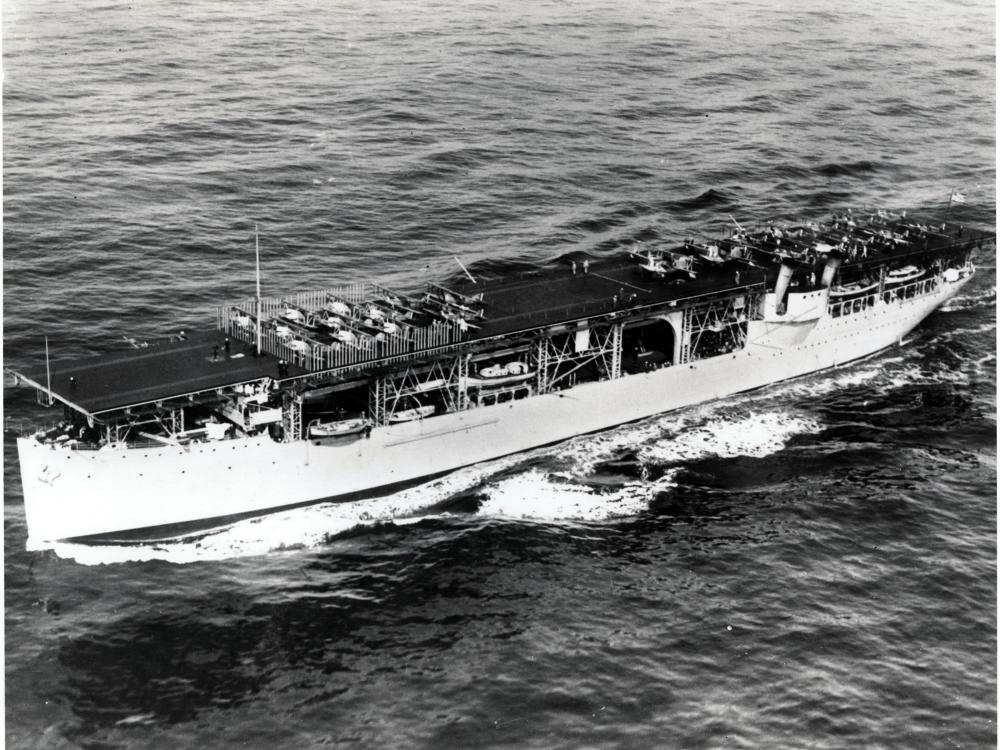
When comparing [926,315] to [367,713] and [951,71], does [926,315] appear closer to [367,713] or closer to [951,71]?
[367,713]

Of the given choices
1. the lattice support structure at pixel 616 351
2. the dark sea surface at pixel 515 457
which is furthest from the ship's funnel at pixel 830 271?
A: the lattice support structure at pixel 616 351

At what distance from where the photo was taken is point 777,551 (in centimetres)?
5122

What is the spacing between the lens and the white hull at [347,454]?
160ft

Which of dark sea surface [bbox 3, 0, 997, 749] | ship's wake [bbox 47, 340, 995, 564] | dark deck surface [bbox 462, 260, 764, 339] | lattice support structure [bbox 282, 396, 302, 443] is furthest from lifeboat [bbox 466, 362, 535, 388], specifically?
lattice support structure [bbox 282, 396, 302, 443]

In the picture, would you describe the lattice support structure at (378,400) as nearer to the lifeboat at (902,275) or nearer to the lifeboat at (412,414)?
the lifeboat at (412,414)

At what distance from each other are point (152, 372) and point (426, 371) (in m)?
13.9

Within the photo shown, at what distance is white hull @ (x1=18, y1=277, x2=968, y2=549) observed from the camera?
48.8 meters

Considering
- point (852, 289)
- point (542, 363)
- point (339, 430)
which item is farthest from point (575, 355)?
point (852, 289)

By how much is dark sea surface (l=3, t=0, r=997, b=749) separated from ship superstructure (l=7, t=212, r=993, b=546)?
1.88 meters

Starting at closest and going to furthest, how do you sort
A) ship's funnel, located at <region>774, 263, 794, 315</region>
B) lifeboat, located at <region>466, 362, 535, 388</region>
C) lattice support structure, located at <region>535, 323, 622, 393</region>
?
lifeboat, located at <region>466, 362, 535, 388</region>, lattice support structure, located at <region>535, 323, 622, 393</region>, ship's funnel, located at <region>774, 263, 794, 315</region>

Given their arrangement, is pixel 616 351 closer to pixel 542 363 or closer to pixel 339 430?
pixel 542 363

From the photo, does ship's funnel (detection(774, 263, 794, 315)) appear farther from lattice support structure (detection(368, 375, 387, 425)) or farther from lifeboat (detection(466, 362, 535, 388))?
lattice support structure (detection(368, 375, 387, 425))

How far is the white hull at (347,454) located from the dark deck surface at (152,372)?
8.70 ft

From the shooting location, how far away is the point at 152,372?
174 feet
